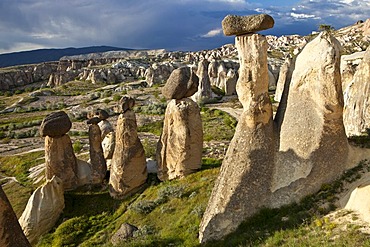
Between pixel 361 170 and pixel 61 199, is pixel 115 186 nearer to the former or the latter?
pixel 61 199

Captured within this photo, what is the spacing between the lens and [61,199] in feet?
54.7

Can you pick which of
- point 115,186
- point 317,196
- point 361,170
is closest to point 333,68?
point 361,170

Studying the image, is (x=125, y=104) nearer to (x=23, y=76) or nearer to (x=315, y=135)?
(x=315, y=135)

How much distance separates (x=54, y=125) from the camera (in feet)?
58.4

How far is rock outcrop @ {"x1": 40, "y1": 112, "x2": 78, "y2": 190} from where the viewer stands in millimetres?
18031

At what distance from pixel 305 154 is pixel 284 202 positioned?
1533 mm

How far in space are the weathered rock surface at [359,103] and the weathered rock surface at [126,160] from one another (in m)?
9.39

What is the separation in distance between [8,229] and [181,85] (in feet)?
30.6

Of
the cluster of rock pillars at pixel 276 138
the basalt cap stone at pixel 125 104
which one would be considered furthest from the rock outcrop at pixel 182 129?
the cluster of rock pillars at pixel 276 138

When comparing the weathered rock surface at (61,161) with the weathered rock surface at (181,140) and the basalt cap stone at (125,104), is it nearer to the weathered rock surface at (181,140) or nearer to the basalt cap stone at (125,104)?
the basalt cap stone at (125,104)

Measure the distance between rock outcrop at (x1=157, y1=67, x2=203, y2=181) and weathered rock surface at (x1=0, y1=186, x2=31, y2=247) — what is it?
26.9 feet

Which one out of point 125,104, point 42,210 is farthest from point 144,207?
point 125,104

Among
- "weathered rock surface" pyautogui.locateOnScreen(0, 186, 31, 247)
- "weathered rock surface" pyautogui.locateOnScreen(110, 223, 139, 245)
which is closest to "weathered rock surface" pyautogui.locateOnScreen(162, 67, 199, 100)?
"weathered rock surface" pyautogui.locateOnScreen(110, 223, 139, 245)

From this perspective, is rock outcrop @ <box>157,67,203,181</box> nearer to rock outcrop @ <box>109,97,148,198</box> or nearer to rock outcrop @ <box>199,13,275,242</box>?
rock outcrop @ <box>109,97,148,198</box>
